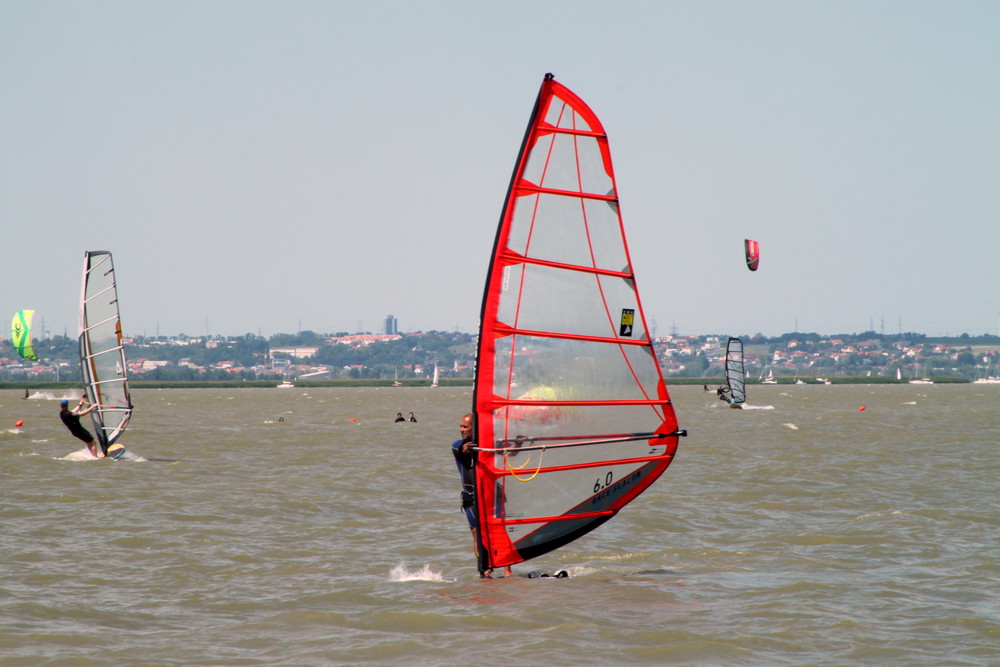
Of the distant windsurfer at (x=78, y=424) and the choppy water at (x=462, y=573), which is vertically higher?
the distant windsurfer at (x=78, y=424)

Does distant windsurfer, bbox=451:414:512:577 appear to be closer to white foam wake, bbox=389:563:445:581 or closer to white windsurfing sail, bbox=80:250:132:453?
white foam wake, bbox=389:563:445:581

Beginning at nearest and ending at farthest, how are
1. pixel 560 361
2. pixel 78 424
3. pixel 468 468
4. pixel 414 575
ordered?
pixel 468 468 < pixel 560 361 < pixel 414 575 < pixel 78 424

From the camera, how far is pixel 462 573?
8789 mm

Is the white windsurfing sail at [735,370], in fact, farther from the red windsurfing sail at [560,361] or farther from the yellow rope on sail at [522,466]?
the yellow rope on sail at [522,466]

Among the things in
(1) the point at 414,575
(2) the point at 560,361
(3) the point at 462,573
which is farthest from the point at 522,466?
(1) the point at 414,575

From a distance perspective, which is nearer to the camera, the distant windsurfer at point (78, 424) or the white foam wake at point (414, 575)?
the white foam wake at point (414, 575)

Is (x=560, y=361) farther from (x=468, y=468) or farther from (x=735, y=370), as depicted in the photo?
(x=735, y=370)

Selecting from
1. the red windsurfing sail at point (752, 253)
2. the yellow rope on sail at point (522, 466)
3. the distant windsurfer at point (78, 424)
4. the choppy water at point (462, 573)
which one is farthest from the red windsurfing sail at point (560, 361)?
the red windsurfing sail at point (752, 253)

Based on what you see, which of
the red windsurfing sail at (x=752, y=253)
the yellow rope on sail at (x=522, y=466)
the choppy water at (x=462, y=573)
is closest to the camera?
the choppy water at (x=462, y=573)

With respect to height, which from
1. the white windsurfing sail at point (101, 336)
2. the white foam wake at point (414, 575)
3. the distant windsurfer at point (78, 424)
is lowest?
the white foam wake at point (414, 575)

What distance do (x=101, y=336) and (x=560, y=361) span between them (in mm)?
12513

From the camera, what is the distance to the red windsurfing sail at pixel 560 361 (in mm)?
7777

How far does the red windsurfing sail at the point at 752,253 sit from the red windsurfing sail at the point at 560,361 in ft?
97.6

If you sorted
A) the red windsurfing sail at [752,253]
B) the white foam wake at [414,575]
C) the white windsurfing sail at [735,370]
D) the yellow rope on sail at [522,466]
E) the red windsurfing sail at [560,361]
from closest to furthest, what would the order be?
the red windsurfing sail at [560,361]
the yellow rope on sail at [522,466]
the white foam wake at [414,575]
the red windsurfing sail at [752,253]
the white windsurfing sail at [735,370]
